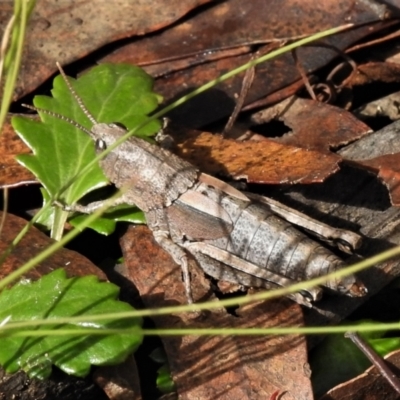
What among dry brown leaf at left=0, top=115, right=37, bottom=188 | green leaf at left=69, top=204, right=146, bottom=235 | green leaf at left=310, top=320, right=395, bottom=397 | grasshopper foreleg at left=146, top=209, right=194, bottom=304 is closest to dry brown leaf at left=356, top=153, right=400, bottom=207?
green leaf at left=310, top=320, right=395, bottom=397

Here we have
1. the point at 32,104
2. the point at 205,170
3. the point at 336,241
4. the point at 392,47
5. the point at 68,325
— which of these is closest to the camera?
the point at 68,325

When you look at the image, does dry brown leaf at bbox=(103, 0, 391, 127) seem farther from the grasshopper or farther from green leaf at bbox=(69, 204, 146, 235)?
green leaf at bbox=(69, 204, 146, 235)

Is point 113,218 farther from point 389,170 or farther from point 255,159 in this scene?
point 389,170

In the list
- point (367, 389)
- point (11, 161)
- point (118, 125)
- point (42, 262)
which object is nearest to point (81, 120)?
point (118, 125)

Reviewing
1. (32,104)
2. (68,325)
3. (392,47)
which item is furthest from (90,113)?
(392,47)

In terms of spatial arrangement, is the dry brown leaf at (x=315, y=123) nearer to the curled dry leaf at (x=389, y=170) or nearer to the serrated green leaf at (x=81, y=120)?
the curled dry leaf at (x=389, y=170)

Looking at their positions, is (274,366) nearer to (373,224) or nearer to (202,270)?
(202,270)

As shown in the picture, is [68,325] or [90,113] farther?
[90,113]
